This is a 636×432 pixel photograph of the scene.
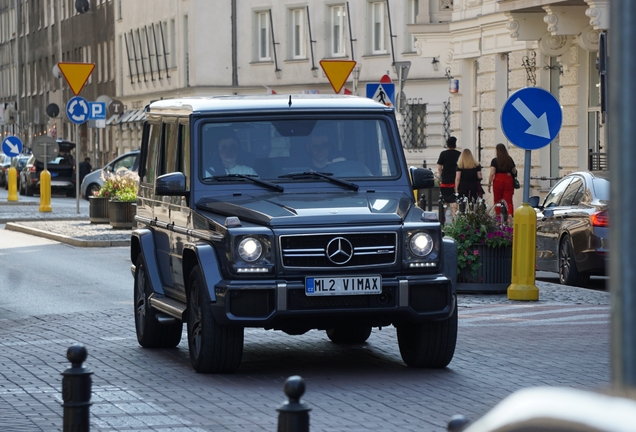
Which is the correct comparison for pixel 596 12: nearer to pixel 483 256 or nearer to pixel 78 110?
pixel 483 256

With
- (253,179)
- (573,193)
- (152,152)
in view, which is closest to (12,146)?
(573,193)

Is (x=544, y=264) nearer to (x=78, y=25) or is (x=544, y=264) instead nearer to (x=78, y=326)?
(x=78, y=326)

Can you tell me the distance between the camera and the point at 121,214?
29.1 meters

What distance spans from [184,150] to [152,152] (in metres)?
1.32

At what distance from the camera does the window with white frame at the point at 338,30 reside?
176 ft

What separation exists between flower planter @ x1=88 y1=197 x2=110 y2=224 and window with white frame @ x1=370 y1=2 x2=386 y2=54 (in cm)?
2208

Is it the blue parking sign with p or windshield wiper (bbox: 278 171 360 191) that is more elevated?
the blue parking sign with p

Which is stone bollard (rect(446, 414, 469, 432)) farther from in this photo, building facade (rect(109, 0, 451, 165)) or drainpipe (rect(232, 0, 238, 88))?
drainpipe (rect(232, 0, 238, 88))

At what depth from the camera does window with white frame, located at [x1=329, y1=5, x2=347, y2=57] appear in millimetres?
53625

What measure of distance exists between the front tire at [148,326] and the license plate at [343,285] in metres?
2.13

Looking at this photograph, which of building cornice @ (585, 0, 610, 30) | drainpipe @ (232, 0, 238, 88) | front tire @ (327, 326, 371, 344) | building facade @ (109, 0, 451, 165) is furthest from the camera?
drainpipe @ (232, 0, 238, 88)

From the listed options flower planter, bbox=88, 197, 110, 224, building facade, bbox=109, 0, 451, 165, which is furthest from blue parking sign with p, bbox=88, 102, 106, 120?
building facade, bbox=109, 0, 451, 165

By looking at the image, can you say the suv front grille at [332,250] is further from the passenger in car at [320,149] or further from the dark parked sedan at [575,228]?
the dark parked sedan at [575,228]

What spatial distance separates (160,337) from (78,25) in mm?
72568
